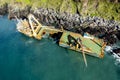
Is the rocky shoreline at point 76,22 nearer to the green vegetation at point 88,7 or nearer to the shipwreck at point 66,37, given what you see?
the green vegetation at point 88,7

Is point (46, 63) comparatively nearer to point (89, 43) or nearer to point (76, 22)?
point (89, 43)

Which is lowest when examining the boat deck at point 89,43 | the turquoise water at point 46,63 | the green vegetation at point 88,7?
the turquoise water at point 46,63

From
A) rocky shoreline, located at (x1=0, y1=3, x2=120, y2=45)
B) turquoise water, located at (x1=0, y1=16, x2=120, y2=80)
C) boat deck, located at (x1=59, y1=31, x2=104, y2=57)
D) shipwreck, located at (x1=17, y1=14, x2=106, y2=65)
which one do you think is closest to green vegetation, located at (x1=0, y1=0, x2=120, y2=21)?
rocky shoreline, located at (x1=0, y1=3, x2=120, y2=45)

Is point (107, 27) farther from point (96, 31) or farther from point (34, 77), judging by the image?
point (34, 77)

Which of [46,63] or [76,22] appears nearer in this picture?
[46,63]

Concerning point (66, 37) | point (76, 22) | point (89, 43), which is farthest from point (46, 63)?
point (76, 22)

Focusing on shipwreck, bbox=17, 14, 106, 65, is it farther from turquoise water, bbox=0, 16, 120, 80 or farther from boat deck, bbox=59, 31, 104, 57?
turquoise water, bbox=0, 16, 120, 80

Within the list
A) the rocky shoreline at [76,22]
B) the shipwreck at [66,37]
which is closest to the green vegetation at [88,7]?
the rocky shoreline at [76,22]
